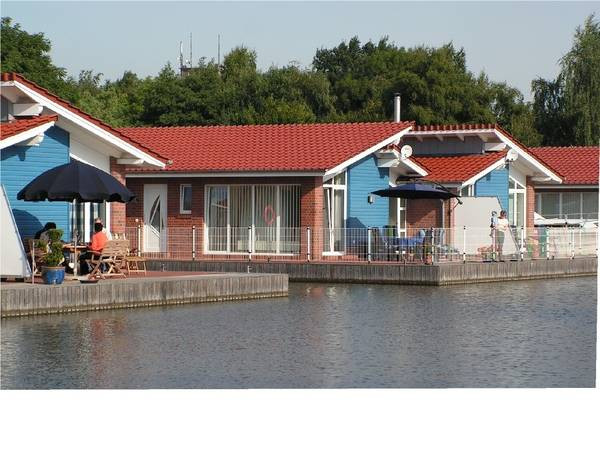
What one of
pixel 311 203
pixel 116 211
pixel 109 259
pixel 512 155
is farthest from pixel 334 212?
pixel 109 259

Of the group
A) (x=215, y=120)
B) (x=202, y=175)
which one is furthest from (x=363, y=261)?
(x=215, y=120)

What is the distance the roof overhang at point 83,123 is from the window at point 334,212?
20.6ft

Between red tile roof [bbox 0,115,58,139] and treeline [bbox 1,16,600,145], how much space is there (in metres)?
38.5

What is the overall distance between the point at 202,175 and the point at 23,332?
672 inches

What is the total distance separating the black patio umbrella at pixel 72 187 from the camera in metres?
25.8

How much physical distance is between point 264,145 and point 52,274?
15.8 m

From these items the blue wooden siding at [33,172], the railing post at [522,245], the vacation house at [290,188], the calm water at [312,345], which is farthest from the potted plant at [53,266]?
the railing post at [522,245]

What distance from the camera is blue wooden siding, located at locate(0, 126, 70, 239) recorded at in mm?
27562

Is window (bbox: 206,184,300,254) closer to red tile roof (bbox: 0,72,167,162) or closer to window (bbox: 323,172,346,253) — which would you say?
window (bbox: 323,172,346,253)

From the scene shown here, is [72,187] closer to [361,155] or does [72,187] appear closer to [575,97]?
[361,155]
